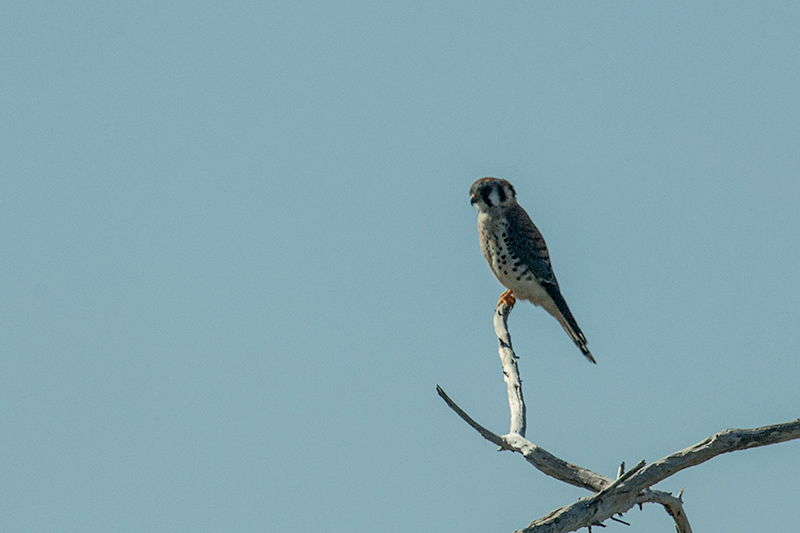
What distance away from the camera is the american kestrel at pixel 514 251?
37.4 ft

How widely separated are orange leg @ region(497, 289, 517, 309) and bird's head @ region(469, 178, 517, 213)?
96 cm

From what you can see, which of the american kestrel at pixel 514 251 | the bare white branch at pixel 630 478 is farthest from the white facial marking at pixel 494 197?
the bare white branch at pixel 630 478

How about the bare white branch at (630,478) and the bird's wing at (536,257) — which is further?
the bird's wing at (536,257)

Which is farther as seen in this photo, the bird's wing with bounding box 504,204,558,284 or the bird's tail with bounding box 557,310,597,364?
the bird's wing with bounding box 504,204,558,284

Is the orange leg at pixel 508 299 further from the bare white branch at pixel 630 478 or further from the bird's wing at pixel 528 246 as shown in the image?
the bare white branch at pixel 630 478

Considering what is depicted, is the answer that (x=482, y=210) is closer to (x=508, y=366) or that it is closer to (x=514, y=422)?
(x=508, y=366)

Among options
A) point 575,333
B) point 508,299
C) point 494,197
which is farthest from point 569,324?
point 494,197

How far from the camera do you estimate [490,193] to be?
11711 millimetres

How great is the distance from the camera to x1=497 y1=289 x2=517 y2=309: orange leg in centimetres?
1119

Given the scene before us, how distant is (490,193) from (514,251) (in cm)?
68

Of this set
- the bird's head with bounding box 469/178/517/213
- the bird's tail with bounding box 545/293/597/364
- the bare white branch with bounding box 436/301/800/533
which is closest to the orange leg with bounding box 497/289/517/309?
the bird's tail with bounding box 545/293/597/364

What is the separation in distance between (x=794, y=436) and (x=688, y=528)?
2.59 feet

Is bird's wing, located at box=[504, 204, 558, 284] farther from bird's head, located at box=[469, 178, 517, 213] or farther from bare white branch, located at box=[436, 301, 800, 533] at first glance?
A: bare white branch, located at box=[436, 301, 800, 533]

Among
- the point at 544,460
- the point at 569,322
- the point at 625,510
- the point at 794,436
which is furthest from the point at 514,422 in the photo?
the point at 569,322
